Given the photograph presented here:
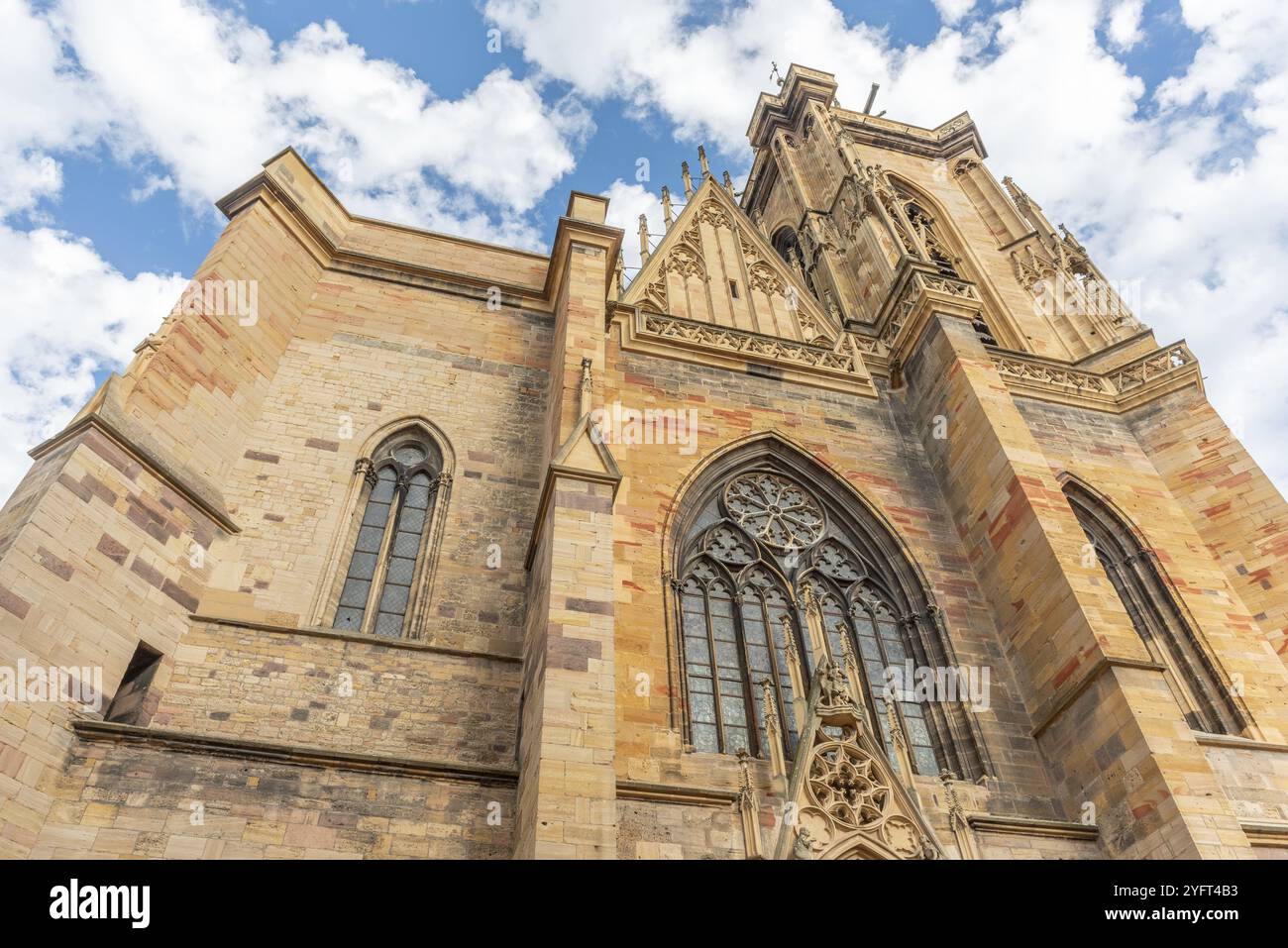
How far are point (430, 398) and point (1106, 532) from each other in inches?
360

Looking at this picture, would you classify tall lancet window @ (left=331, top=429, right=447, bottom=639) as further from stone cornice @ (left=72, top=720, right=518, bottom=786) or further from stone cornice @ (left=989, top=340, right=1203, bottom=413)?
stone cornice @ (left=989, top=340, right=1203, bottom=413)

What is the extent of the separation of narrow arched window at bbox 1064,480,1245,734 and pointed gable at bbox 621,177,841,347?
16.2 feet

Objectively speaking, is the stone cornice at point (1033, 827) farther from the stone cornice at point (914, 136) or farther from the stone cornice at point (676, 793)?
the stone cornice at point (914, 136)

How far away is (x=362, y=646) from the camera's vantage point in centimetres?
783

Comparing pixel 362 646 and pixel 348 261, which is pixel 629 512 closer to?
pixel 362 646

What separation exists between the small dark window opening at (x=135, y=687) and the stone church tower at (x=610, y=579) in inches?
1.8

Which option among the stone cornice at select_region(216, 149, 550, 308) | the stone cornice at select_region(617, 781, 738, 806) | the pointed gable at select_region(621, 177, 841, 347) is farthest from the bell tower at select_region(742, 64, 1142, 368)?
the stone cornice at select_region(617, 781, 738, 806)

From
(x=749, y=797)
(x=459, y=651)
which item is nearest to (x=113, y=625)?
(x=459, y=651)

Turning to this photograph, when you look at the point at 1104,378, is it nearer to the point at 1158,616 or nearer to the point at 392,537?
the point at 1158,616

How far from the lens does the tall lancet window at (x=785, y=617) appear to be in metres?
8.63

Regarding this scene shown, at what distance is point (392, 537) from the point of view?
30.2 ft

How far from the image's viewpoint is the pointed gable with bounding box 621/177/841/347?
1432cm

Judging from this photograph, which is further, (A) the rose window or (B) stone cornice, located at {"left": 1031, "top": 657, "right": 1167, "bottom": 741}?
(A) the rose window
